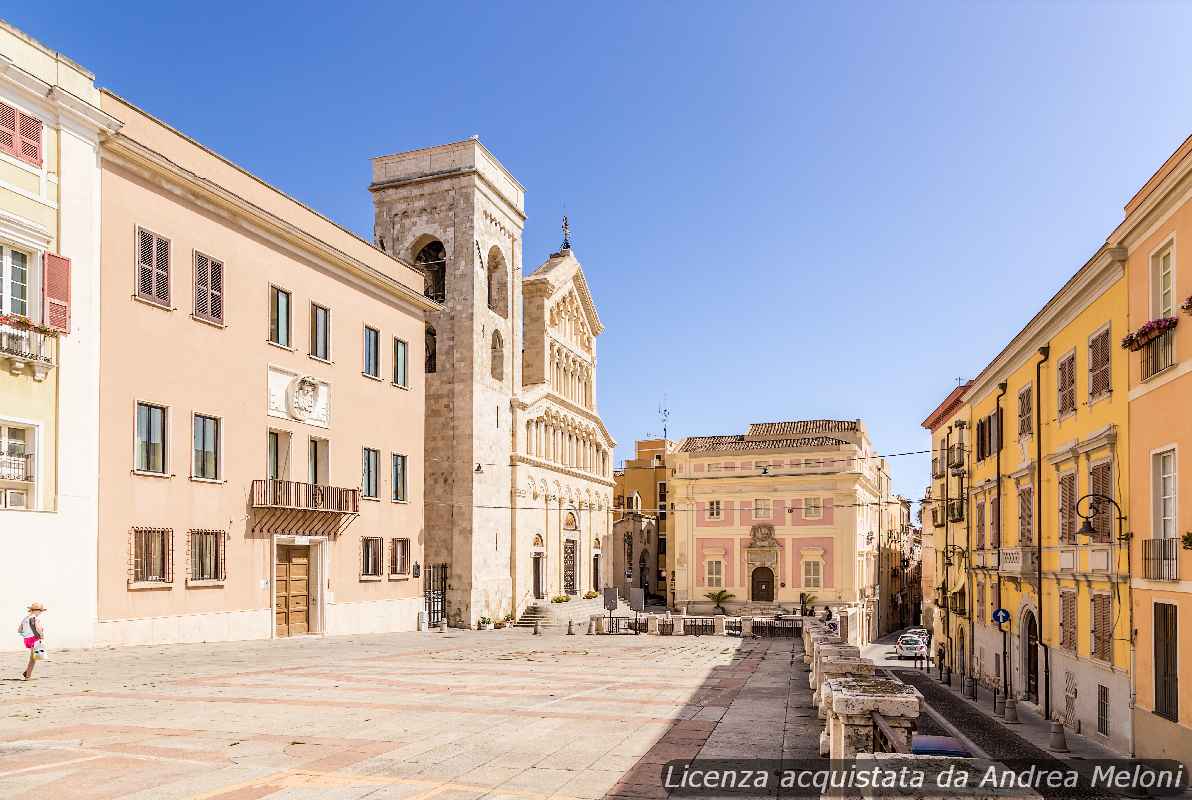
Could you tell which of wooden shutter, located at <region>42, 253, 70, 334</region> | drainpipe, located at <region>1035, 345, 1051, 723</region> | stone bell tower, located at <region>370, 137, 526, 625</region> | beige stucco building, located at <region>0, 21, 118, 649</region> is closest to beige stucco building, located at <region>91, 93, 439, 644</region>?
beige stucco building, located at <region>0, 21, 118, 649</region>

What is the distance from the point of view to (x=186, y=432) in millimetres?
26219

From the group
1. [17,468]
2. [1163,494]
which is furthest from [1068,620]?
[17,468]

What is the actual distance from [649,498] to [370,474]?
5080 cm

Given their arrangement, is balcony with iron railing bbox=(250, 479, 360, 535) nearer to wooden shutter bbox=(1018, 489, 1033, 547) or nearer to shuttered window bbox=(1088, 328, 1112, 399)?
wooden shutter bbox=(1018, 489, 1033, 547)

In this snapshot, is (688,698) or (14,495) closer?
(688,698)

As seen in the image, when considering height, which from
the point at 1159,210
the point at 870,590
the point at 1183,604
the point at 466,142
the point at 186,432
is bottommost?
the point at 870,590

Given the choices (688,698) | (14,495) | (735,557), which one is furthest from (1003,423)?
(735,557)

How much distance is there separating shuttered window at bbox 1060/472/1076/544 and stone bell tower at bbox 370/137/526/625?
24.2 meters

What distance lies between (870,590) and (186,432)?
5943cm

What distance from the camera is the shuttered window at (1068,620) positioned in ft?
85.3

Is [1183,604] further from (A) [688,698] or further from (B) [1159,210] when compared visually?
(A) [688,698]

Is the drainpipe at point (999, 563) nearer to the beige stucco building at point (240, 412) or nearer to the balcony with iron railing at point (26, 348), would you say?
the beige stucco building at point (240, 412)

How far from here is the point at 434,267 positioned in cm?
4566

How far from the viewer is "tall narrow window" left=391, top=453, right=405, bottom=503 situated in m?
36.5
